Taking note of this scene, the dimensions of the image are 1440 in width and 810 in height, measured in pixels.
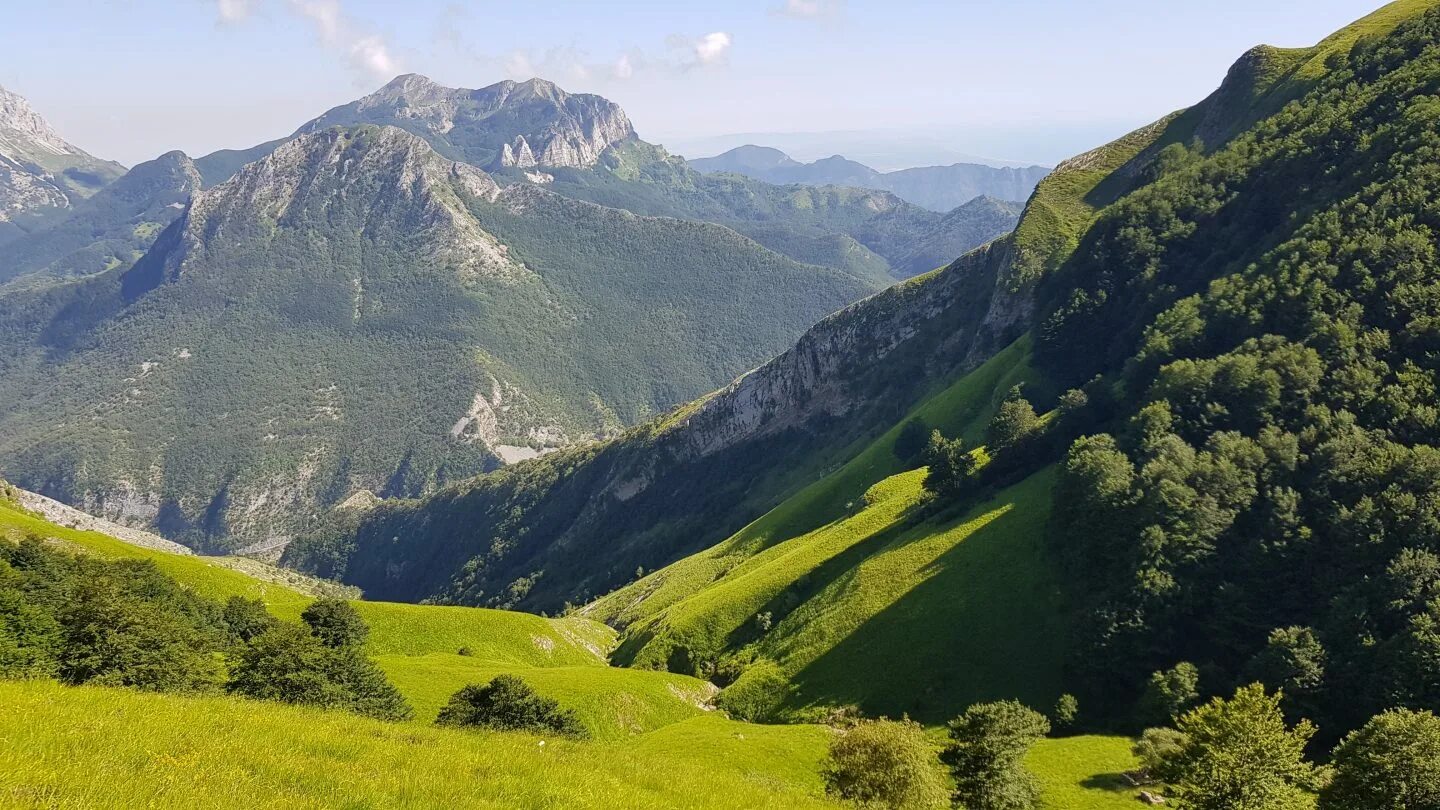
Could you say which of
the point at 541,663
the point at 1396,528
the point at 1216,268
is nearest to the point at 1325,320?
the point at 1396,528

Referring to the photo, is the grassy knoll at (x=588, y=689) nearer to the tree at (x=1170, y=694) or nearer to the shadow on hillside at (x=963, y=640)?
the shadow on hillside at (x=963, y=640)

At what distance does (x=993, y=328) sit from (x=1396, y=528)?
10650 cm

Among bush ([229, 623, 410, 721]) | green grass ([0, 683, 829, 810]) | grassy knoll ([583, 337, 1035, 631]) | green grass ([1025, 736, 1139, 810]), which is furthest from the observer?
grassy knoll ([583, 337, 1035, 631])

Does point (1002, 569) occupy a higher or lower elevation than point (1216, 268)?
lower

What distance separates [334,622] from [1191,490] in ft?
261

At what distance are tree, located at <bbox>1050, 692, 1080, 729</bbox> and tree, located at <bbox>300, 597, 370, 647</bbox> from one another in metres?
60.3

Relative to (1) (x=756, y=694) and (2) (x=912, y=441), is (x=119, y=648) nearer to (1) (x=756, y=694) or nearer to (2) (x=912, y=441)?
(1) (x=756, y=694)

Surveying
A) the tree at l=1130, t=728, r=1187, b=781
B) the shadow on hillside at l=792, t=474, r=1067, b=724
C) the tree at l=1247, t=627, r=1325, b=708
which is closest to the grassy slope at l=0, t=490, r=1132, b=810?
the tree at l=1130, t=728, r=1187, b=781

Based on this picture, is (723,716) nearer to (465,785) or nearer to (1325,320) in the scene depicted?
(465,785)

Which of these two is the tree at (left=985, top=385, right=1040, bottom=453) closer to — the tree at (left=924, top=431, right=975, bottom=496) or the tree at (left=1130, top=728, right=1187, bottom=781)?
the tree at (left=924, top=431, right=975, bottom=496)

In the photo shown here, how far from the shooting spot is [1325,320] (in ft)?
250

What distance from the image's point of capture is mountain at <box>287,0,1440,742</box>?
5812 centimetres

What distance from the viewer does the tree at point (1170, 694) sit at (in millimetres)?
55062

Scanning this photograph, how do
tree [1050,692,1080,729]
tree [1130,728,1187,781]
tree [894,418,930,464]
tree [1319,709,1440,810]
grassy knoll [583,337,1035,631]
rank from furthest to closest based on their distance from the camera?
tree [894,418,930,464], grassy knoll [583,337,1035,631], tree [1050,692,1080,729], tree [1130,728,1187,781], tree [1319,709,1440,810]
